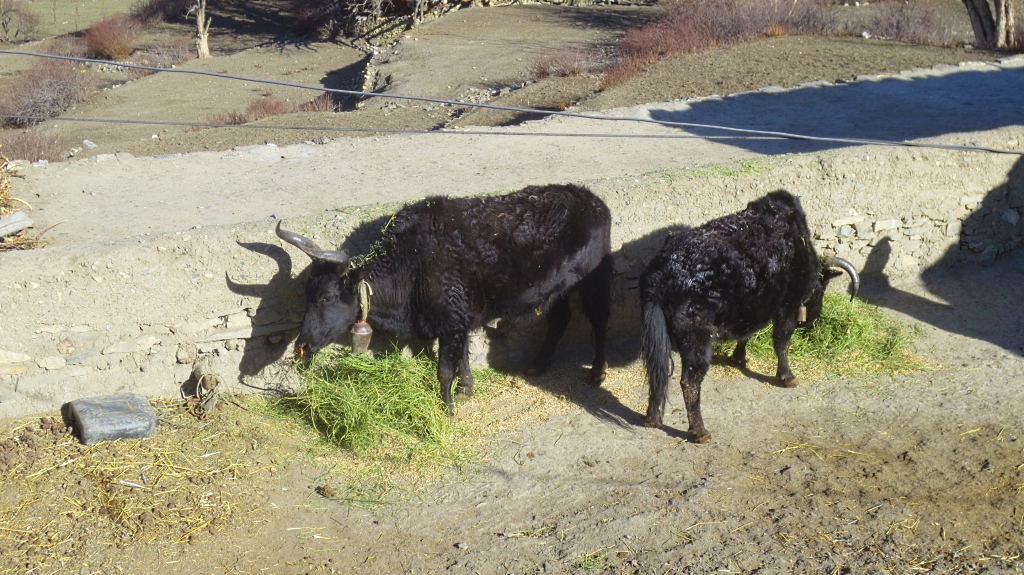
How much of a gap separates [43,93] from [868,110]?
669 inches

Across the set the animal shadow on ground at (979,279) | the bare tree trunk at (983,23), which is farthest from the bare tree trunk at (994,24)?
the animal shadow on ground at (979,279)

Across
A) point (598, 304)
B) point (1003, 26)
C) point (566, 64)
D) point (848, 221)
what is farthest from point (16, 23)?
point (848, 221)

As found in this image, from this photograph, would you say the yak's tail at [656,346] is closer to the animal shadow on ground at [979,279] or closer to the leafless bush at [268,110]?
the animal shadow on ground at [979,279]

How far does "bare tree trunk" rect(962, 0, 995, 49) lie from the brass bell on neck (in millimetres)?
14443

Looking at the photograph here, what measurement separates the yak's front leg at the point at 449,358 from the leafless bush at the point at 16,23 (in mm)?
30393

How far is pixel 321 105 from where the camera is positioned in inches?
670

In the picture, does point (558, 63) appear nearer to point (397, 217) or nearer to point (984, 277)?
point (984, 277)

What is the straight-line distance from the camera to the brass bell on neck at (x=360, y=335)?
18.4ft

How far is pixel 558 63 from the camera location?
16656 mm

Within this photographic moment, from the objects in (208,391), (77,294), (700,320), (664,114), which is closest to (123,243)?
(77,294)

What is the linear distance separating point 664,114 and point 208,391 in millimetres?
7488

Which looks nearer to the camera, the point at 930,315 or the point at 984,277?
the point at 930,315

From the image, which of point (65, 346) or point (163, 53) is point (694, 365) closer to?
point (65, 346)

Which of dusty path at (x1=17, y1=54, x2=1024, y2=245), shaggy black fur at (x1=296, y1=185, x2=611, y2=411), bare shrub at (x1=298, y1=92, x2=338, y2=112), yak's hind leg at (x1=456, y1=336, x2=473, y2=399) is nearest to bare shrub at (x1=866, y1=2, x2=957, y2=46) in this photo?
dusty path at (x1=17, y1=54, x2=1024, y2=245)
